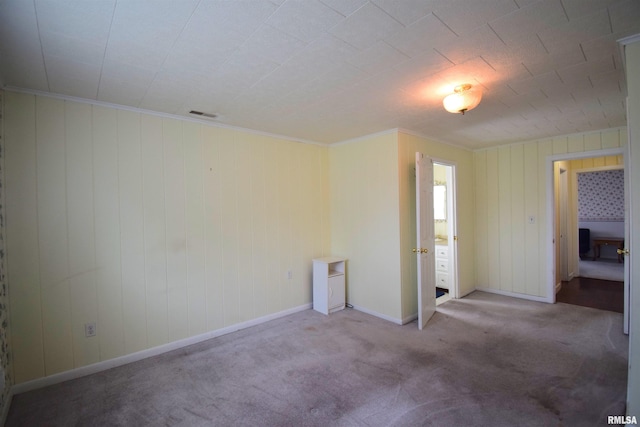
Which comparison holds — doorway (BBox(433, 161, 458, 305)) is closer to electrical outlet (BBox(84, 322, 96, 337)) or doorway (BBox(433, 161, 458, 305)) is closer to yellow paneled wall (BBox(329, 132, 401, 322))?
yellow paneled wall (BBox(329, 132, 401, 322))

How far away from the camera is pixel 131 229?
287 centimetres

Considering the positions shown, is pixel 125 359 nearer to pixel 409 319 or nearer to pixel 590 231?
pixel 409 319

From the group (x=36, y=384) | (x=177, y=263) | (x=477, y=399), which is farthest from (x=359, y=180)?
(x=36, y=384)

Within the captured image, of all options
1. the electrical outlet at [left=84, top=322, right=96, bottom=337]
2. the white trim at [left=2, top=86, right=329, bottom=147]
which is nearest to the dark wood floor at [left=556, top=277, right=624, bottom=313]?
the white trim at [left=2, top=86, right=329, bottom=147]

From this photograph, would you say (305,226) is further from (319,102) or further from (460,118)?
(460,118)

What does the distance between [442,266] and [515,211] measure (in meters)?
1.41

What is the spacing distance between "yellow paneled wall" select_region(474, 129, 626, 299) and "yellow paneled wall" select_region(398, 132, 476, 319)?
193 mm

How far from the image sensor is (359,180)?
164 inches

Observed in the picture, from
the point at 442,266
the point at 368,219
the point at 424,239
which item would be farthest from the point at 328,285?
Answer: the point at 442,266

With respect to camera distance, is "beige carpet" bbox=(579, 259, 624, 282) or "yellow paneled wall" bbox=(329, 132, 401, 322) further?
"beige carpet" bbox=(579, 259, 624, 282)

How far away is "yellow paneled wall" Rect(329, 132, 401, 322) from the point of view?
3.76 meters

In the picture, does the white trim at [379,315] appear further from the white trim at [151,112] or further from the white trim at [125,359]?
the white trim at [151,112]

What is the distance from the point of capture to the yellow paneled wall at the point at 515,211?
443 cm

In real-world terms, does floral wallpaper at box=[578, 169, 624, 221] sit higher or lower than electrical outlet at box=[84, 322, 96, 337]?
higher
